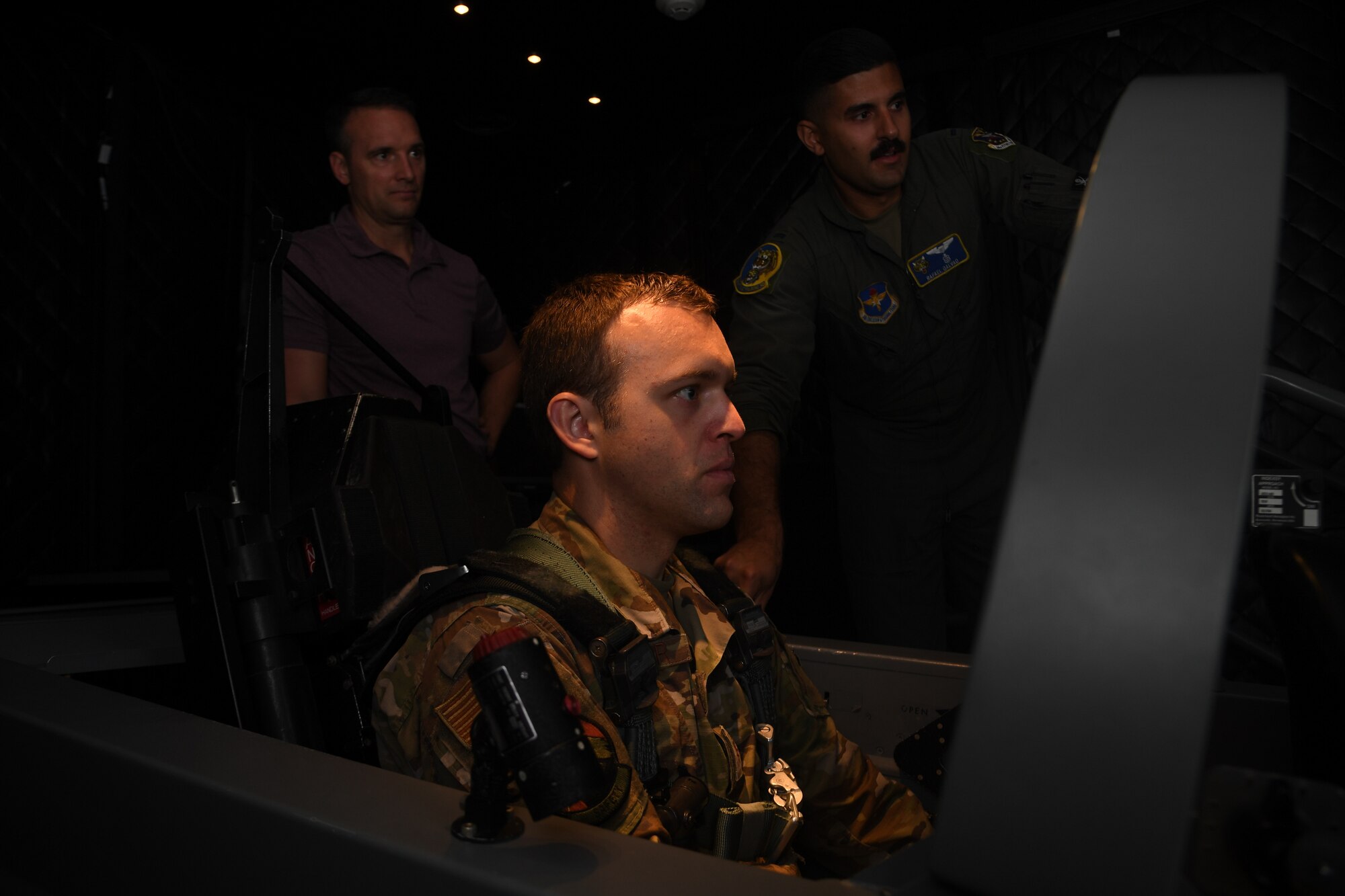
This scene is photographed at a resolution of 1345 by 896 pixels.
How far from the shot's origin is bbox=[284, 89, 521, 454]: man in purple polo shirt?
1.96 m

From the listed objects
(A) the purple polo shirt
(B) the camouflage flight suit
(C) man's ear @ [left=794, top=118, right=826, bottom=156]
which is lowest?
(B) the camouflage flight suit

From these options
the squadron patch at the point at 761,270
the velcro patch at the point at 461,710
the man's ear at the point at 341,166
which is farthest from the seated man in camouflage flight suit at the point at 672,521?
the man's ear at the point at 341,166

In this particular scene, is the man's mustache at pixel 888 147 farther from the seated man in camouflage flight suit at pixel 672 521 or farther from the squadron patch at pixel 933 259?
the seated man in camouflage flight suit at pixel 672 521

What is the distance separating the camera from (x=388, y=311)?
79.0 inches

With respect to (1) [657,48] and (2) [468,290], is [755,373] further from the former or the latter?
(1) [657,48]

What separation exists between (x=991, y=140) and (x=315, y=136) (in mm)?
2626

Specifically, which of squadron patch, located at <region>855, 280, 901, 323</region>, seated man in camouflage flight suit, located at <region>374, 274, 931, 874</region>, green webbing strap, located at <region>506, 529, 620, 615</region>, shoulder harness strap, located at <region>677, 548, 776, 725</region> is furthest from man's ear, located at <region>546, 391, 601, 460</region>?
squadron patch, located at <region>855, 280, 901, 323</region>

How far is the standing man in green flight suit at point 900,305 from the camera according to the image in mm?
2008

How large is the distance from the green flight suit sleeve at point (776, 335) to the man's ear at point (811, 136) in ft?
0.61

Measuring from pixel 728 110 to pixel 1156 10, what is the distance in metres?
1.43

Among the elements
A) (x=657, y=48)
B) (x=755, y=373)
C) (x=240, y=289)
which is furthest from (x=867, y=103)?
(x=240, y=289)

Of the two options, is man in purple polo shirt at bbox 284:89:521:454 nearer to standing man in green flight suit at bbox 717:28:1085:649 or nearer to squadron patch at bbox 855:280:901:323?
standing man in green flight suit at bbox 717:28:1085:649

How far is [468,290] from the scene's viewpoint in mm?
2199

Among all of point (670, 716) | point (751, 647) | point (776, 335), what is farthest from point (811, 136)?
point (670, 716)
